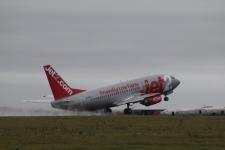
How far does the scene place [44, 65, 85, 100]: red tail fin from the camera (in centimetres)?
10938

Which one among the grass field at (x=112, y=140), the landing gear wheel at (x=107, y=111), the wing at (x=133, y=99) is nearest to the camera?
the grass field at (x=112, y=140)

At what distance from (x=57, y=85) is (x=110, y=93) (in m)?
9.37

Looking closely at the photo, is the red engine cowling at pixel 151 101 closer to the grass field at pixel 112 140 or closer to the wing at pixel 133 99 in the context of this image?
the wing at pixel 133 99

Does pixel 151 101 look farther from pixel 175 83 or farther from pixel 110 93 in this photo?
pixel 175 83

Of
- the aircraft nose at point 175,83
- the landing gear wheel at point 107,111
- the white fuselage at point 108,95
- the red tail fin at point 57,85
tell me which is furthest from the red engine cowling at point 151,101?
the red tail fin at point 57,85

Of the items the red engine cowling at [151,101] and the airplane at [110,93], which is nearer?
the airplane at [110,93]

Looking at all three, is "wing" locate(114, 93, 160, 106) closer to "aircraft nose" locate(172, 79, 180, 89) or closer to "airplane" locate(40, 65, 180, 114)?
"airplane" locate(40, 65, 180, 114)

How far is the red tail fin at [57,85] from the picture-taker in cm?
10938

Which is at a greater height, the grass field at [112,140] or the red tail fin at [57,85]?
the red tail fin at [57,85]

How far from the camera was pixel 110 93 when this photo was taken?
371 feet

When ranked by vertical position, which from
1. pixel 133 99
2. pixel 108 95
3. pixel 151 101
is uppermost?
pixel 108 95

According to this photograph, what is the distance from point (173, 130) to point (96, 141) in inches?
556

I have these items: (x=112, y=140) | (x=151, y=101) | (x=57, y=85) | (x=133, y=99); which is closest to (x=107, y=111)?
(x=133, y=99)

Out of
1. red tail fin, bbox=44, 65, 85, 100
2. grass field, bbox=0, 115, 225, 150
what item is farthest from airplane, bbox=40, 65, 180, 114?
grass field, bbox=0, 115, 225, 150
